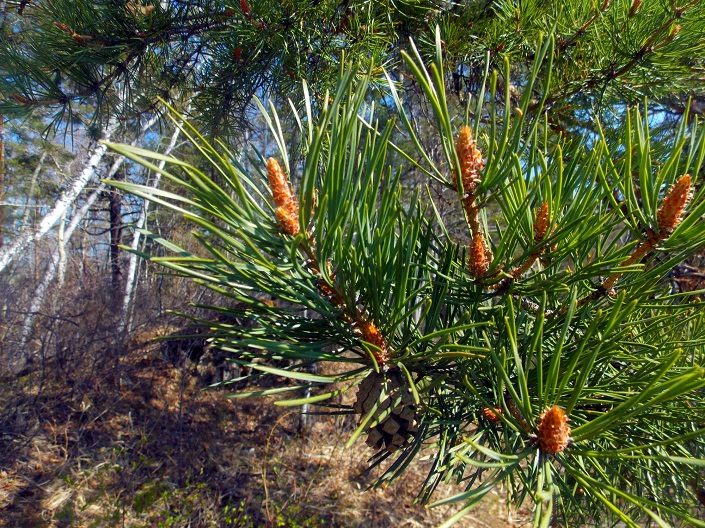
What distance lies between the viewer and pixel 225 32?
1305mm

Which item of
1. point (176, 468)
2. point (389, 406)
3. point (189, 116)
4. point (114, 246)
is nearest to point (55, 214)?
point (114, 246)

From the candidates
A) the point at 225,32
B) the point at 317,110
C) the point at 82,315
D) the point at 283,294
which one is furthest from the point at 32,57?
the point at 82,315

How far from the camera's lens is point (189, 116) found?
185 centimetres

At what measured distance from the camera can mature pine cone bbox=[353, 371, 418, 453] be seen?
55cm

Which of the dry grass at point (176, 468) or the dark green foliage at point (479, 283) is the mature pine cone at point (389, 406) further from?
the dry grass at point (176, 468)

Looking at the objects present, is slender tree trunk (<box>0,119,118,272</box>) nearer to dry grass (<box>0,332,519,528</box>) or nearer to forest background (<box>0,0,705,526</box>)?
forest background (<box>0,0,705,526</box>)

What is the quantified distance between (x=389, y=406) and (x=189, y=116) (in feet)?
5.80

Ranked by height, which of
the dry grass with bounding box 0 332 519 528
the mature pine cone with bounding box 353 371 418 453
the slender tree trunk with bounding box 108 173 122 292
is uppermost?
the slender tree trunk with bounding box 108 173 122 292

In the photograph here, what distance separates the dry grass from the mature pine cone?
236cm

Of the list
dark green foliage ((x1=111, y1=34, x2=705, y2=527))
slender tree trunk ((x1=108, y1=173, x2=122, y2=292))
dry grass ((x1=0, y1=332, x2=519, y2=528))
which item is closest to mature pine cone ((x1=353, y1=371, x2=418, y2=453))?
dark green foliage ((x1=111, y1=34, x2=705, y2=527))

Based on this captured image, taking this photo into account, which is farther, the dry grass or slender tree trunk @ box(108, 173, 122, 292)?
slender tree trunk @ box(108, 173, 122, 292)

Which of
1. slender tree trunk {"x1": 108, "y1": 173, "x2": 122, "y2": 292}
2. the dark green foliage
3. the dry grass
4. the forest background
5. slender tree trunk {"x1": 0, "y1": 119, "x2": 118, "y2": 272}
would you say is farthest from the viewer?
slender tree trunk {"x1": 108, "y1": 173, "x2": 122, "y2": 292}

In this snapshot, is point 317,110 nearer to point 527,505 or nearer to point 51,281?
point 527,505

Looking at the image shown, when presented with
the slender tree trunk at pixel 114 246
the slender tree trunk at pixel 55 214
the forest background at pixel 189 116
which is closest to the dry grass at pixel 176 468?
the forest background at pixel 189 116
